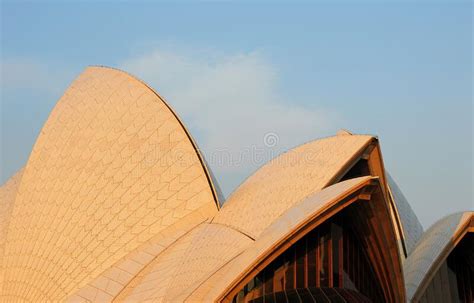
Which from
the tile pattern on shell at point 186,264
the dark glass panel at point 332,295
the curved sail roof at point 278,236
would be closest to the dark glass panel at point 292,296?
the dark glass panel at point 332,295

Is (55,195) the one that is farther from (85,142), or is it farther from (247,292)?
(247,292)

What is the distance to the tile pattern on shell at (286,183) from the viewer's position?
61.1 ft

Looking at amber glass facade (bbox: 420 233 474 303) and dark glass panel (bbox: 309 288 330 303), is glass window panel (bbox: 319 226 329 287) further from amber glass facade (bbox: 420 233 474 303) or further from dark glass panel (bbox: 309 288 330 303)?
amber glass facade (bbox: 420 233 474 303)

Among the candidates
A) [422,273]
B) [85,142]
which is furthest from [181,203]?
[422,273]

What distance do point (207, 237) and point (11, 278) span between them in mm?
7173

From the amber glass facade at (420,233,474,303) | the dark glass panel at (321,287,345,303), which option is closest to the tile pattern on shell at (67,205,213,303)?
the dark glass panel at (321,287,345,303)

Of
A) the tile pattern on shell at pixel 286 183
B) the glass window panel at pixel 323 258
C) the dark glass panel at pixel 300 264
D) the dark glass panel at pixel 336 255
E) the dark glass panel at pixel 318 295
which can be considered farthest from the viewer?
the tile pattern on shell at pixel 286 183

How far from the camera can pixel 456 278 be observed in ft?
82.0

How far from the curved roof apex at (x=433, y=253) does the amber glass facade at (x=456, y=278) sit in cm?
132

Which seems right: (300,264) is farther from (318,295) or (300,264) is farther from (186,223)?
(186,223)

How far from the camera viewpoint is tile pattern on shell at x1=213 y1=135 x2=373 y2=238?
18.6 meters

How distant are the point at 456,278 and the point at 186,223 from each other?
39.5ft

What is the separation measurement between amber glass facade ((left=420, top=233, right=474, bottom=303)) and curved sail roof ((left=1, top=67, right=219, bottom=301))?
384 inches

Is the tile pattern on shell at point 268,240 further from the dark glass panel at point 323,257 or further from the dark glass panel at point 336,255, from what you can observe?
the dark glass panel at point 336,255
